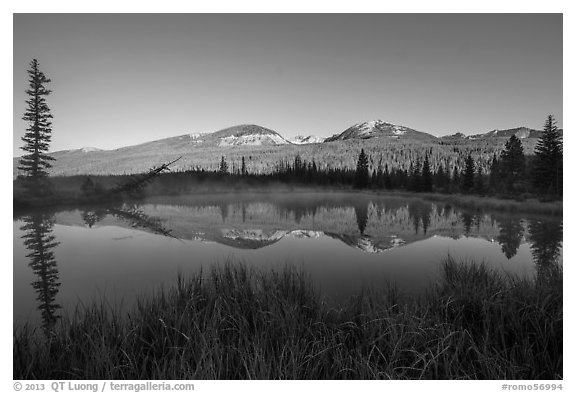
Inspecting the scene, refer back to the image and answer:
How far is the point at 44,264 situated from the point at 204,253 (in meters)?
3.03

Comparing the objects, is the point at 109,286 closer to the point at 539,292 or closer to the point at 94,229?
the point at 94,229

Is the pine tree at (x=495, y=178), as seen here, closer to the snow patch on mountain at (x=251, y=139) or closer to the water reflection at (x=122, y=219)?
the snow patch on mountain at (x=251, y=139)

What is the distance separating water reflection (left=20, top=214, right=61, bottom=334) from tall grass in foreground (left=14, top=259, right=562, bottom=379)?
114 centimetres

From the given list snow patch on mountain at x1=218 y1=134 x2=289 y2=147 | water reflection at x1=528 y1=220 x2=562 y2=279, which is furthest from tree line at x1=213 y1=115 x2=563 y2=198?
snow patch on mountain at x1=218 y1=134 x2=289 y2=147

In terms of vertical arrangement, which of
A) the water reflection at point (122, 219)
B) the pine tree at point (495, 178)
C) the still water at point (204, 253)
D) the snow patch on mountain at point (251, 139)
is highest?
the snow patch on mountain at point (251, 139)

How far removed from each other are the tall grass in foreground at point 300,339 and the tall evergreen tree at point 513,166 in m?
14.8

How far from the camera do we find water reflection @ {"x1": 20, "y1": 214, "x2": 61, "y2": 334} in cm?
402

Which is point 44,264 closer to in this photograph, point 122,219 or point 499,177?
point 122,219

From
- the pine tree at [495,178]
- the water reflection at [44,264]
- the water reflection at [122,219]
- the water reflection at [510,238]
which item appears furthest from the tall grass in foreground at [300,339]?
the pine tree at [495,178]

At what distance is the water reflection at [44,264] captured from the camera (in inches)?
158
